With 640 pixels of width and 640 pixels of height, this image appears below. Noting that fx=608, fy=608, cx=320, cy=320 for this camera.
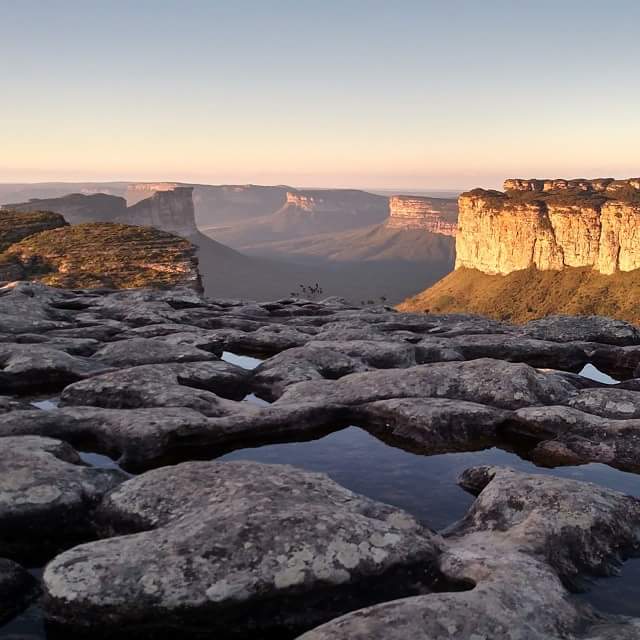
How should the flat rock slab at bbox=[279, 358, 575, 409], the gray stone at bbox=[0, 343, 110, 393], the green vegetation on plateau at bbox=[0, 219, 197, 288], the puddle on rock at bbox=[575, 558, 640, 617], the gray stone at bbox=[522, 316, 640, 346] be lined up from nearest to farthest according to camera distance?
1. the puddle on rock at bbox=[575, 558, 640, 617]
2. the flat rock slab at bbox=[279, 358, 575, 409]
3. the gray stone at bbox=[0, 343, 110, 393]
4. the gray stone at bbox=[522, 316, 640, 346]
5. the green vegetation on plateau at bbox=[0, 219, 197, 288]

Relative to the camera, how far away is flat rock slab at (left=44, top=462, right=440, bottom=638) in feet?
23.3

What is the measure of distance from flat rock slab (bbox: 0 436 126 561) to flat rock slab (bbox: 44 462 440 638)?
850 millimetres

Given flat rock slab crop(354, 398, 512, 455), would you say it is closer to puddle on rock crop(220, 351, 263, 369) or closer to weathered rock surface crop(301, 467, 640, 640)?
weathered rock surface crop(301, 467, 640, 640)

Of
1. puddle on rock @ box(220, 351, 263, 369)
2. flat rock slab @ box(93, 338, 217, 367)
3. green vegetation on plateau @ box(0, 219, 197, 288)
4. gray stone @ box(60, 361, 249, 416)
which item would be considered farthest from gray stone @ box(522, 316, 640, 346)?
green vegetation on plateau @ box(0, 219, 197, 288)

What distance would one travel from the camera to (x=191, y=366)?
17.7m

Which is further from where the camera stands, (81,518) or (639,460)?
(639,460)

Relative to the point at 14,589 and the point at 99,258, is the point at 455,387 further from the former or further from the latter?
the point at 99,258

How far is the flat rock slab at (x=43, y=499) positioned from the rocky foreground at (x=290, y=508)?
Answer: 31mm

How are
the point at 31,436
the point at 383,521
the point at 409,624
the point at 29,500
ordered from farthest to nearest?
the point at 31,436, the point at 29,500, the point at 383,521, the point at 409,624

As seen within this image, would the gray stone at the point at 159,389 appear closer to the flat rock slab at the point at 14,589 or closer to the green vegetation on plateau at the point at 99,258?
the flat rock slab at the point at 14,589

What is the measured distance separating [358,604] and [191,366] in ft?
36.9

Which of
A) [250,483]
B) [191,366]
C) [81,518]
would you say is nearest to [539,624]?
[250,483]

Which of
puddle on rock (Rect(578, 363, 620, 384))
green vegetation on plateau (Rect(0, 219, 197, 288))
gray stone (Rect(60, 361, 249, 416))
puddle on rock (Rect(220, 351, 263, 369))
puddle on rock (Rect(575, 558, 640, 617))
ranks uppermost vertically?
gray stone (Rect(60, 361, 249, 416))

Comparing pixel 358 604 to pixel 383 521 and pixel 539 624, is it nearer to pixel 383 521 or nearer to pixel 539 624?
pixel 383 521
